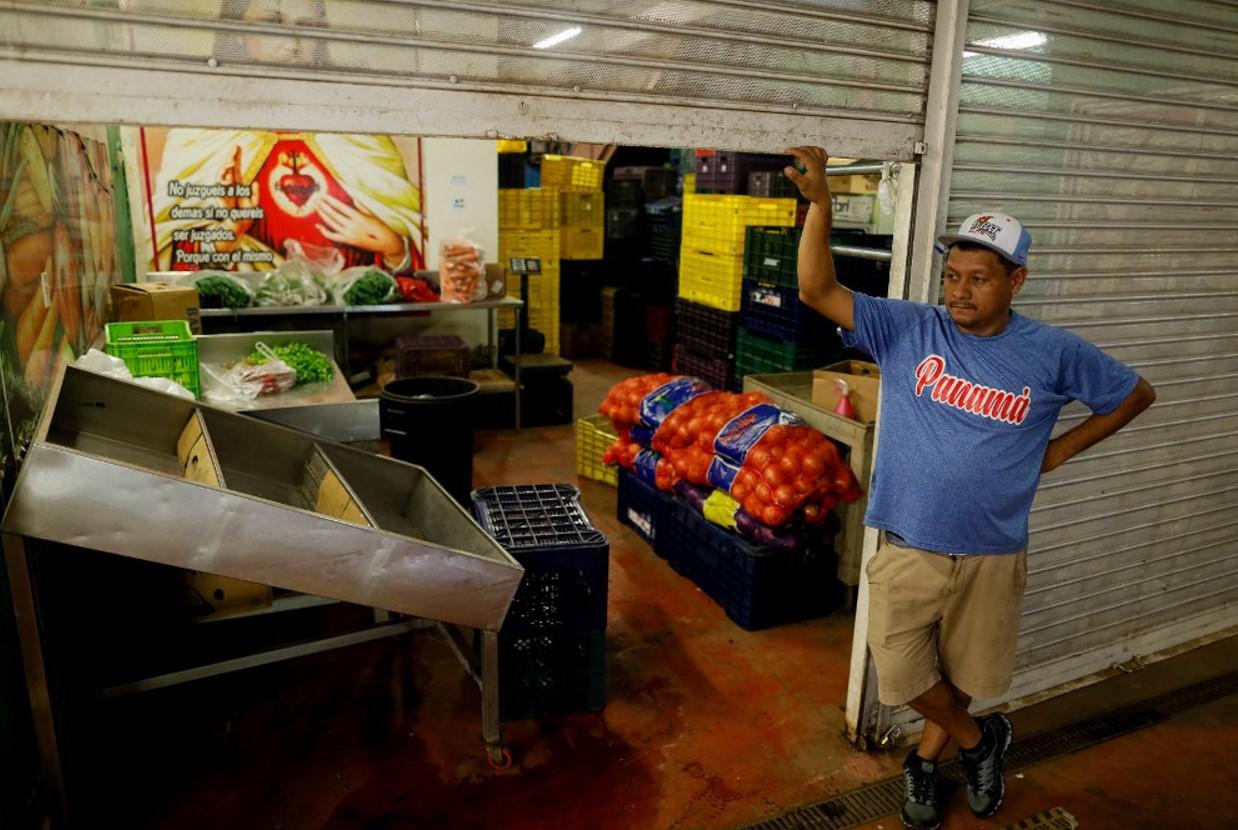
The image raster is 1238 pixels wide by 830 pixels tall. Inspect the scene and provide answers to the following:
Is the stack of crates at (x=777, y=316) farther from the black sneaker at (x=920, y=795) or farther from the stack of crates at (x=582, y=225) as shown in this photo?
the black sneaker at (x=920, y=795)

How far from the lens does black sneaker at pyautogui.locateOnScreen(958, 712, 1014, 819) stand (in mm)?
2816

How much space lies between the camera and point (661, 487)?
15.4 feet

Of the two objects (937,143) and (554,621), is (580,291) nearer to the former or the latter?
(554,621)

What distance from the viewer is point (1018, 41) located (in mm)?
2816

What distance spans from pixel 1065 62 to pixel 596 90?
5.78 feet

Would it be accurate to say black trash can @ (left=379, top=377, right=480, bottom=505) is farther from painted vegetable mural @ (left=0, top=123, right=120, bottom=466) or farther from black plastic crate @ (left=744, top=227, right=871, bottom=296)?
black plastic crate @ (left=744, top=227, right=871, bottom=296)

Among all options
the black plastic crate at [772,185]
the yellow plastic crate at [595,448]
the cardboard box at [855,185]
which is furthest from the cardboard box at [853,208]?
the yellow plastic crate at [595,448]

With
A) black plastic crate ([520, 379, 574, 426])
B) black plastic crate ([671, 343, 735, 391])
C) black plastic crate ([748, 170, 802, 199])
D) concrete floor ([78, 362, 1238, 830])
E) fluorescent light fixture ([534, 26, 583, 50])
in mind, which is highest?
fluorescent light fixture ([534, 26, 583, 50])

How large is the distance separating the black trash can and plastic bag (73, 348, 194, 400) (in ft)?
4.85

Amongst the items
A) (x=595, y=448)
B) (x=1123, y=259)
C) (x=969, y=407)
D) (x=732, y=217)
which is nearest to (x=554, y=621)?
(x=969, y=407)

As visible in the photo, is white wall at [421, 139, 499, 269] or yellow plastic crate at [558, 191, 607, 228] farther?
yellow plastic crate at [558, 191, 607, 228]

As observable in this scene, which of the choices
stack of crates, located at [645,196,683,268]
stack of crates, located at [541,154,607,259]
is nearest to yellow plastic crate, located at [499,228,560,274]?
stack of crates, located at [541,154,607,259]

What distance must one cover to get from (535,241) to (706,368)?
2776mm

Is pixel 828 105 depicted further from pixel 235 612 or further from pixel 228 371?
pixel 228 371
